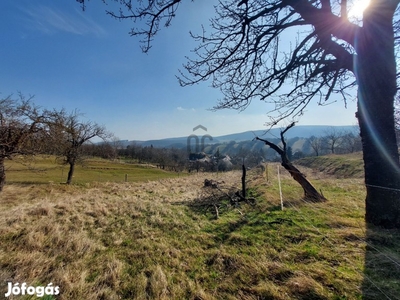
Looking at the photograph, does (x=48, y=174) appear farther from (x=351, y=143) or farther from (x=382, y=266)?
(x=351, y=143)

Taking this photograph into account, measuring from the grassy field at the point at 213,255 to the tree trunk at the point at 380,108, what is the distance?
0.57 meters

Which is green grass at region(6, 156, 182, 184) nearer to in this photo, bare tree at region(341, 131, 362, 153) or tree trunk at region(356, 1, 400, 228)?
tree trunk at region(356, 1, 400, 228)

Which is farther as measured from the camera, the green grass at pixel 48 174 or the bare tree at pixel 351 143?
the bare tree at pixel 351 143

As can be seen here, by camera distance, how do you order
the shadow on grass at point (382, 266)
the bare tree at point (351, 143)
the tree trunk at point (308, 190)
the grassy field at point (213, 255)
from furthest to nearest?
the bare tree at point (351, 143) → the tree trunk at point (308, 190) → the grassy field at point (213, 255) → the shadow on grass at point (382, 266)

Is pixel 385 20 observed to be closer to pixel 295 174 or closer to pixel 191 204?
pixel 295 174

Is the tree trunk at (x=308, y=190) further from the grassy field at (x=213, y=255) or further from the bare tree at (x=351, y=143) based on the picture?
the bare tree at (x=351, y=143)

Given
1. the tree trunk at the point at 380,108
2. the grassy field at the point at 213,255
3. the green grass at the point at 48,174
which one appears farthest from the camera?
the green grass at the point at 48,174

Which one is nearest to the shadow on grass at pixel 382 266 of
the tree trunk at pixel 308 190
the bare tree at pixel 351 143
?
the tree trunk at pixel 308 190

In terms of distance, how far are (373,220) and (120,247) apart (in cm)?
545

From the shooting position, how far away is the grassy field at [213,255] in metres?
2.59

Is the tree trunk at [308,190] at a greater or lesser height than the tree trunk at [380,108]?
lesser

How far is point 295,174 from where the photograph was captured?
736 centimetres

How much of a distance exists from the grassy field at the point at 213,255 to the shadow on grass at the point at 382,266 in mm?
11

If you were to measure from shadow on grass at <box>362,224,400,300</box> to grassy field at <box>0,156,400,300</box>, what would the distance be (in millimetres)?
11
